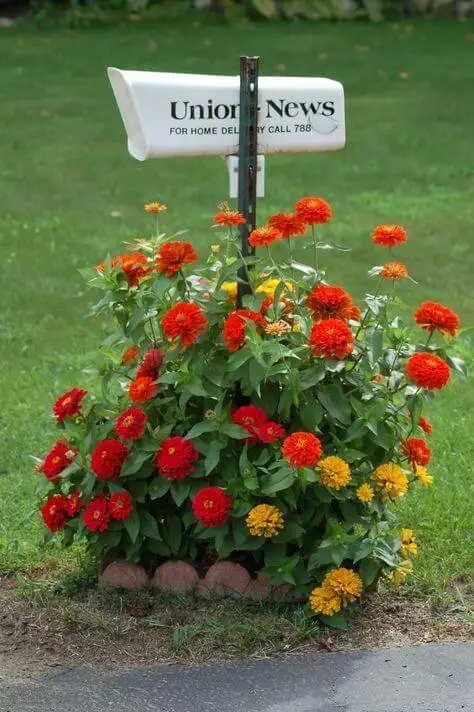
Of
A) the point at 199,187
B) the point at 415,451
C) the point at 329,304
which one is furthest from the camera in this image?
the point at 199,187

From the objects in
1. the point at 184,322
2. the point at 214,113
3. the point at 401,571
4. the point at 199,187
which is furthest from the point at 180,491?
the point at 199,187

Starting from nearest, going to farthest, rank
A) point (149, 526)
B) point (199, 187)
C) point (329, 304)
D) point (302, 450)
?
point (302, 450) < point (329, 304) < point (149, 526) < point (199, 187)

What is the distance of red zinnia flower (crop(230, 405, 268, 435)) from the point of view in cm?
359

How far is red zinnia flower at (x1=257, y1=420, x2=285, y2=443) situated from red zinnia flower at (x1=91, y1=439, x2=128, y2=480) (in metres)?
0.42

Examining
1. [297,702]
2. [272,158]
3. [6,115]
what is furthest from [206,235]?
[297,702]

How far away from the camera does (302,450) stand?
11.2ft

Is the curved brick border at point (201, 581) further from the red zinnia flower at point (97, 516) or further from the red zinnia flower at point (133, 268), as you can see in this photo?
the red zinnia flower at point (133, 268)

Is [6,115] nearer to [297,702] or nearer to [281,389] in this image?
[281,389]

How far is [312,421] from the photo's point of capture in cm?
360

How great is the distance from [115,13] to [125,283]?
469 inches

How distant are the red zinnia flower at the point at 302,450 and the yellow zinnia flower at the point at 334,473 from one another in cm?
6

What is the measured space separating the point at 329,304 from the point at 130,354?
0.69 metres

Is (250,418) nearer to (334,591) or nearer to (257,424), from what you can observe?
(257,424)

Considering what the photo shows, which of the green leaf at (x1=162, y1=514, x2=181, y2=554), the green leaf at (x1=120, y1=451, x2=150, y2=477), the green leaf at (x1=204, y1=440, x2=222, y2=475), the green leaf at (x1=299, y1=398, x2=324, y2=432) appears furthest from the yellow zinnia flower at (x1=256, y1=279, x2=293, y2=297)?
the green leaf at (x1=162, y1=514, x2=181, y2=554)
